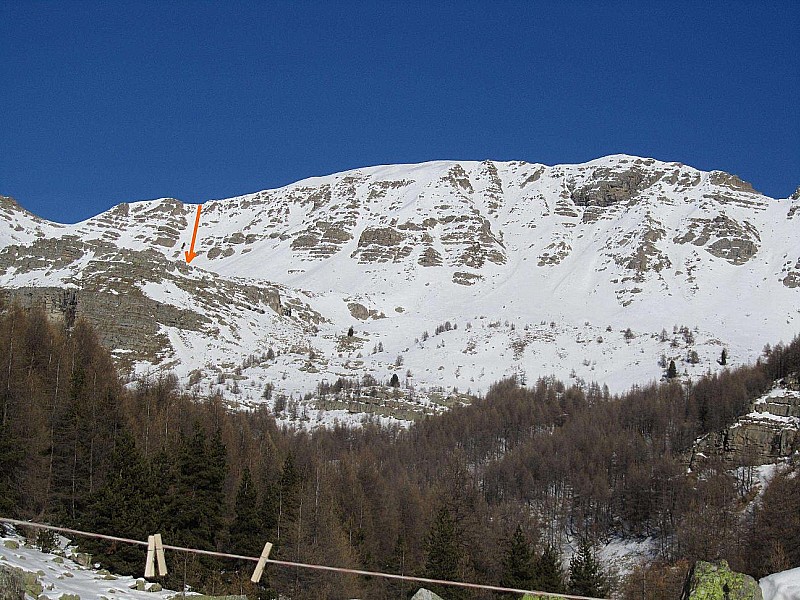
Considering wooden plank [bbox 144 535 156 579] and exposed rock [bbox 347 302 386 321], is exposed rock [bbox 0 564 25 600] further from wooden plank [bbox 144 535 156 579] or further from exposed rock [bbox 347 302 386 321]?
exposed rock [bbox 347 302 386 321]

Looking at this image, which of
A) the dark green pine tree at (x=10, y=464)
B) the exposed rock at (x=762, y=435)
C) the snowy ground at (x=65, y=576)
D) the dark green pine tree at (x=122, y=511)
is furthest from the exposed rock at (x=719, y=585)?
the exposed rock at (x=762, y=435)

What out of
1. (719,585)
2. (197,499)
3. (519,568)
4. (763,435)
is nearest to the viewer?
(719,585)

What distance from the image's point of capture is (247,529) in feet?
139

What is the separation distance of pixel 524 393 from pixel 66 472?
94025 mm

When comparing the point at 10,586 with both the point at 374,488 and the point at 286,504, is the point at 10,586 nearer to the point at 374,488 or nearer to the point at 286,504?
the point at 286,504

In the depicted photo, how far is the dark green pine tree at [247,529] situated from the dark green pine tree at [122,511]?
7082 mm

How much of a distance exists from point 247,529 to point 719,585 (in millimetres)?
35023

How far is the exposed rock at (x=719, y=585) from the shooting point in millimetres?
11391

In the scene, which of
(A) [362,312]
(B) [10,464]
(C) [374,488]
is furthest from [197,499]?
(A) [362,312]

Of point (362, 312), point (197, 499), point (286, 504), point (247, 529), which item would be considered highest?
point (362, 312)

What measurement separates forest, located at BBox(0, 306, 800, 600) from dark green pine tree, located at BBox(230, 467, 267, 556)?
13 centimetres

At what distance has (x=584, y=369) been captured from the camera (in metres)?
136

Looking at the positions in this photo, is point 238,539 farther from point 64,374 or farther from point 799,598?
point 799,598

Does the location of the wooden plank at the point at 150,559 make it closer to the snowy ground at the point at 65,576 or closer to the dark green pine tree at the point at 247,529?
the snowy ground at the point at 65,576
